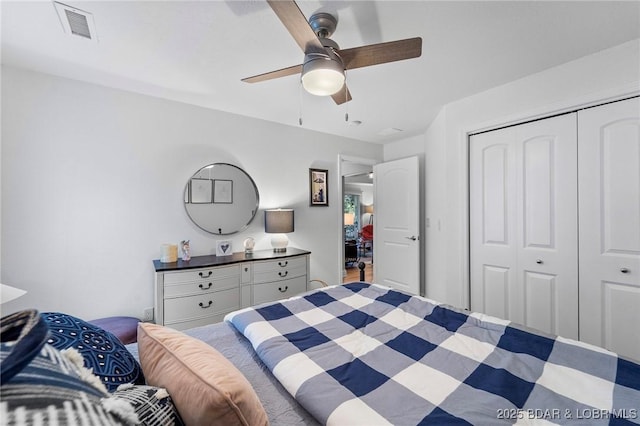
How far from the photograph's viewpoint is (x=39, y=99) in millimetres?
2049

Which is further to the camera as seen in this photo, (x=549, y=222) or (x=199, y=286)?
(x=199, y=286)

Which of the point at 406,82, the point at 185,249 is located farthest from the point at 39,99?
the point at 406,82

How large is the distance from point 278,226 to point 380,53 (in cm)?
205

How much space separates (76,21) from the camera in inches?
59.2

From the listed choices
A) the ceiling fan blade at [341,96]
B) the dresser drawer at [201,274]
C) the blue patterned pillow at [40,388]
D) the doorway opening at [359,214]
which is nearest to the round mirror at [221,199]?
the dresser drawer at [201,274]

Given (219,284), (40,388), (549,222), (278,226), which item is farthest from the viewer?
(278,226)

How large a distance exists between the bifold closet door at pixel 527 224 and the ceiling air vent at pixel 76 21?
310cm

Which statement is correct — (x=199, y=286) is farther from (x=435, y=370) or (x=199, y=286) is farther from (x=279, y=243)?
(x=435, y=370)

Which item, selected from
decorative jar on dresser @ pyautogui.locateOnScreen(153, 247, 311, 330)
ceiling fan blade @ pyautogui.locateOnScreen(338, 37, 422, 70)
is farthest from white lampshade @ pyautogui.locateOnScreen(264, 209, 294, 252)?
ceiling fan blade @ pyautogui.locateOnScreen(338, 37, 422, 70)

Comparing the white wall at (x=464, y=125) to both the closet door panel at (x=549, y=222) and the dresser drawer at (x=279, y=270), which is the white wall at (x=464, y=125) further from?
the dresser drawer at (x=279, y=270)

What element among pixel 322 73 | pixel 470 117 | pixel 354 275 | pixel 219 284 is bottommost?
pixel 354 275

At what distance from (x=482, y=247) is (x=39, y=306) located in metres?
3.87

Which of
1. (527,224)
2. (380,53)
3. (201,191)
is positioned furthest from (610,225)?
(201,191)

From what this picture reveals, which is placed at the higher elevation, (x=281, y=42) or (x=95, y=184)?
(x=281, y=42)
